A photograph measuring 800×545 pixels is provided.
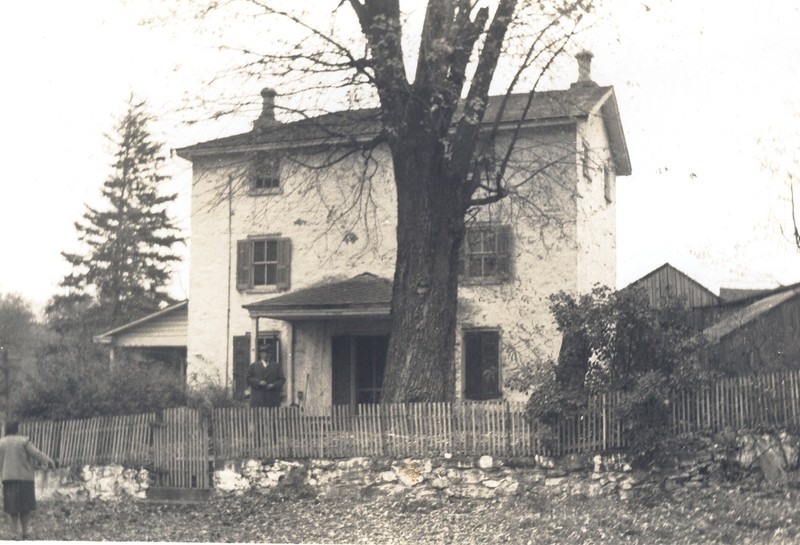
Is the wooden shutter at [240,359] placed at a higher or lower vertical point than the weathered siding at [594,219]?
lower

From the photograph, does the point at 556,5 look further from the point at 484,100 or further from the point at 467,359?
the point at 467,359

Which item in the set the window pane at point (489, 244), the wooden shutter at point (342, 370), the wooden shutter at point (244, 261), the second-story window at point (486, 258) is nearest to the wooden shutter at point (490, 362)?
the second-story window at point (486, 258)

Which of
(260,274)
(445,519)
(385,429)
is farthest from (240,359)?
(445,519)

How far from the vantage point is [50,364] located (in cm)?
1169

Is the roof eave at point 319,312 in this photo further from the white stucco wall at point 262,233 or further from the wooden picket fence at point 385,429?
the wooden picket fence at point 385,429

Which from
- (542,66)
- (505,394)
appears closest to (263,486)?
(542,66)

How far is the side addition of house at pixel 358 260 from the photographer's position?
1427 cm

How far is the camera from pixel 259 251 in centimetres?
1834

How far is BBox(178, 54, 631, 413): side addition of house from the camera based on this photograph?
14273 millimetres

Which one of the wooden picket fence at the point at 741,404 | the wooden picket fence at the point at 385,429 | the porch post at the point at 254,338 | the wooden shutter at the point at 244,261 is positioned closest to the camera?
the wooden picket fence at the point at 741,404

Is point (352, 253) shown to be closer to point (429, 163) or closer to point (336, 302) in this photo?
point (336, 302)

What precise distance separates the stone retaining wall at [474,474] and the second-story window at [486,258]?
261 inches

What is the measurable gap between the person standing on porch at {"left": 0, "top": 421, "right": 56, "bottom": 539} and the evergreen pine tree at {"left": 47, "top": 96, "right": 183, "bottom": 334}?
1.82 meters

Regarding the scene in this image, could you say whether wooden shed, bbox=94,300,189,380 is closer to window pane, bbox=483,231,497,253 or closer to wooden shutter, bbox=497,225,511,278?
window pane, bbox=483,231,497,253
